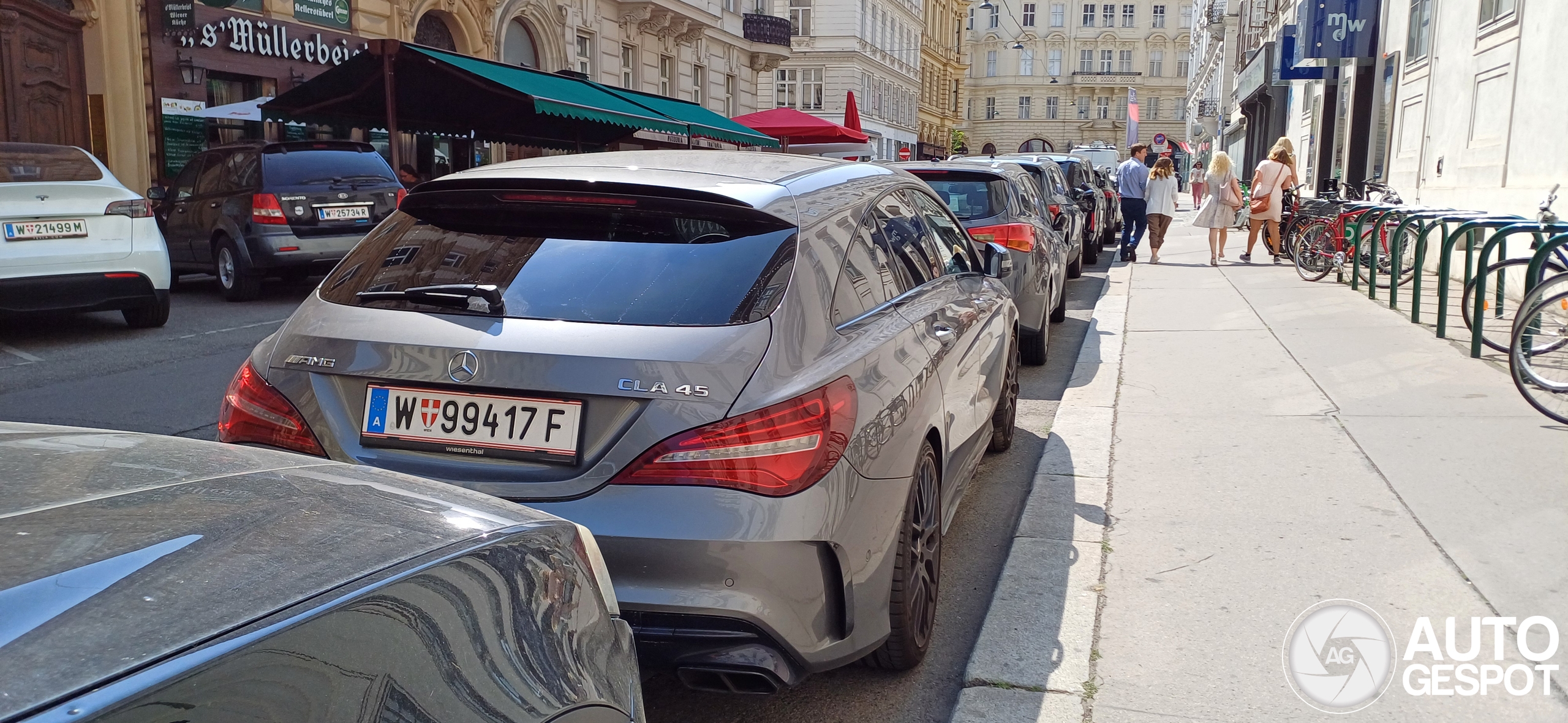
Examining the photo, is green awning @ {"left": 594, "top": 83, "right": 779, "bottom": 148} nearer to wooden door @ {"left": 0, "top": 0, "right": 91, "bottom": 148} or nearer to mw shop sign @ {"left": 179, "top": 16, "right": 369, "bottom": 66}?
mw shop sign @ {"left": 179, "top": 16, "right": 369, "bottom": 66}

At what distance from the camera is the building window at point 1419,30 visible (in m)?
16.0

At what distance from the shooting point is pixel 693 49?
34.4m

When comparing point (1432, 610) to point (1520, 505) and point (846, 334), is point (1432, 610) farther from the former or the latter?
point (846, 334)

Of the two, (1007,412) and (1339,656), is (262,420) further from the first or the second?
(1007,412)

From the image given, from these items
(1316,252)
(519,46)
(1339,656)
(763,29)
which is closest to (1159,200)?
(1316,252)

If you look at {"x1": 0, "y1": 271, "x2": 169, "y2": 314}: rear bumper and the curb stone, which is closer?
the curb stone

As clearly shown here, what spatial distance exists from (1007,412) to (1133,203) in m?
11.8

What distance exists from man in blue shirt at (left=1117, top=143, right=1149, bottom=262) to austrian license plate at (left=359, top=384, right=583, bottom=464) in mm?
14799

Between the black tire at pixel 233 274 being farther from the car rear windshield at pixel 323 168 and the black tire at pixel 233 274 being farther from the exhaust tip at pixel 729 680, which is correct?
the exhaust tip at pixel 729 680

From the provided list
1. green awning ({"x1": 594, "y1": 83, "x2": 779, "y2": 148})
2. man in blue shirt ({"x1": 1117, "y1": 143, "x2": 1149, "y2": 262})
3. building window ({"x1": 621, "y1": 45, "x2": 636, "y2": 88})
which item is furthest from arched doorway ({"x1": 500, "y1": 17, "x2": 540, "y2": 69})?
man in blue shirt ({"x1": 1117, "y1": 143, "x2": 1149, "y2": 262})

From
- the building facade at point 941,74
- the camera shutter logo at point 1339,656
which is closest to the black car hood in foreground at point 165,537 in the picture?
the camera shutter logo at point 1339,656

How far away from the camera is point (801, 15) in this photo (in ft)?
187

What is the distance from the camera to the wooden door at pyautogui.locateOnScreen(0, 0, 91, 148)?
51.3 ft

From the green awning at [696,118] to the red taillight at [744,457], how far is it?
16.1 m
